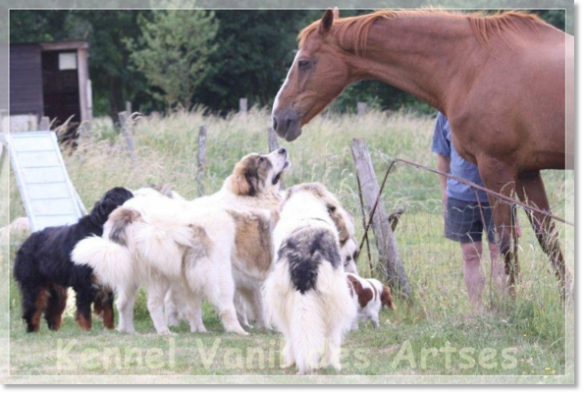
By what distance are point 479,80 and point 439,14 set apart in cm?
83

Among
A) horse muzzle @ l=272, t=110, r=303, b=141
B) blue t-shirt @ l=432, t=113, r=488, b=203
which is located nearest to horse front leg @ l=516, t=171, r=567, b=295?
blue t-shirt @ l=432, t=113, r=488, b=203

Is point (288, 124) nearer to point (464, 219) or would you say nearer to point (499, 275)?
point (464, 219)

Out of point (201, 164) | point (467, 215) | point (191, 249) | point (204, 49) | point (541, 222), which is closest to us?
point (541, 222)

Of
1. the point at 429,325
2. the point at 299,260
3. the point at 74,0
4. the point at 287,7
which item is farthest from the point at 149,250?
the point at 74,0

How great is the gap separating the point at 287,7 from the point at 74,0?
8124mm

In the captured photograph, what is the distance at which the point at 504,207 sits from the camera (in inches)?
282

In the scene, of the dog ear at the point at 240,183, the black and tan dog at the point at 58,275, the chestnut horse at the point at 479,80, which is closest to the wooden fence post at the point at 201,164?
the black and tan dog at the point at 58,275

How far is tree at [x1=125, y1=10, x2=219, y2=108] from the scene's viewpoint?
112 ft

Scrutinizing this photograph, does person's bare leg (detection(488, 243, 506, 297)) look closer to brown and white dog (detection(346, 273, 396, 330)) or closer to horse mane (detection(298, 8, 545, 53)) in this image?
brown and white dog (detection(346, 273, 396, 330))

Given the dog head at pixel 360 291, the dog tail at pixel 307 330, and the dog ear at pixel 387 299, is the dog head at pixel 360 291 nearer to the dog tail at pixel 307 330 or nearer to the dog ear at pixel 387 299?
the dog ear at pixel 387 299

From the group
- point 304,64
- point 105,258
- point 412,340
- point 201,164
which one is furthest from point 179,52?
point 412,340

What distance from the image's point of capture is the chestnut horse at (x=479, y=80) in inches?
277

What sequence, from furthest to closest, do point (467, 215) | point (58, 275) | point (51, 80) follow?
point (51, 80), point (467, 215), point (58, 275)

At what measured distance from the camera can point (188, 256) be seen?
7531mm
